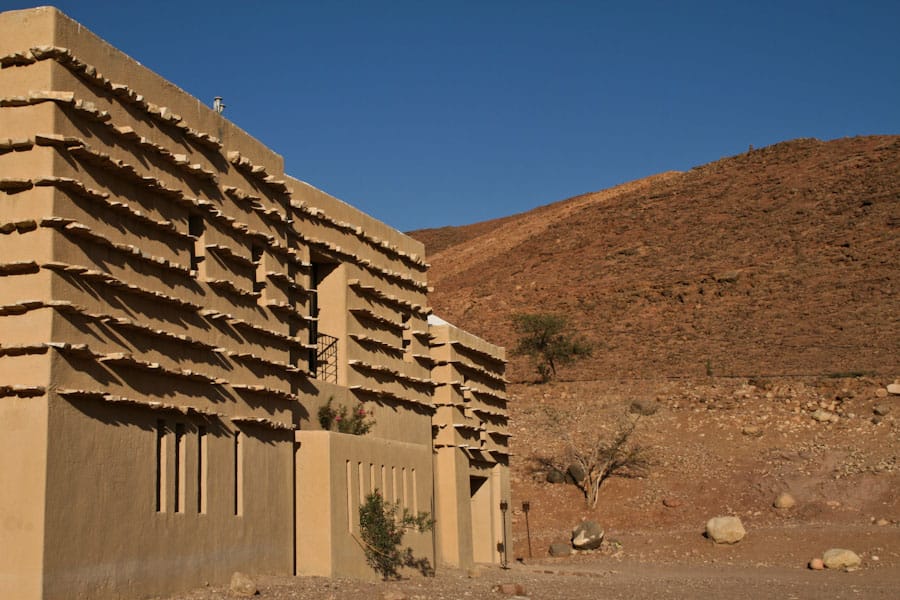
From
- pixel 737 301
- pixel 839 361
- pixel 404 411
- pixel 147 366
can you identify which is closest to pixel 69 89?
pixel 147 366

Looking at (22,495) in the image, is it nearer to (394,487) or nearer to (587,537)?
(394,487)

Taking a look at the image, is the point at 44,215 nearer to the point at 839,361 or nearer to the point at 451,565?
the point at 451,565

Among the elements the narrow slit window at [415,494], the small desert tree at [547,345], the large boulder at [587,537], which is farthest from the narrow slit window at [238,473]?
the small desert tree at [547,345]

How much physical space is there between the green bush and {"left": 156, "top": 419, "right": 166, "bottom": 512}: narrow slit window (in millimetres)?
5410

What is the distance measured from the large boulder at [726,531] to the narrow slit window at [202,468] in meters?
21.2

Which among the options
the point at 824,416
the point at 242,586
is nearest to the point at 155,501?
the point at 242,586

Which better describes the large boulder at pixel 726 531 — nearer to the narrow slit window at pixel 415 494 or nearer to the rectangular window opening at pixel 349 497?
the narrow slit window at pixel 415 494

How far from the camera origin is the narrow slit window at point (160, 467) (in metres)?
14.8

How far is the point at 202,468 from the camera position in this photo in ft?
52.0

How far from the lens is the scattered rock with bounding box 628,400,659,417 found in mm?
45844

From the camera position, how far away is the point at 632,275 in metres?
69.2

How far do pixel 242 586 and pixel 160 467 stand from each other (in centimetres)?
191

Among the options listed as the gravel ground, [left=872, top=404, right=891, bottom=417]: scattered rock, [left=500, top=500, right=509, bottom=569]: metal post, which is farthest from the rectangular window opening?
[left=872, top=404, right=891, bottom=417]: scattered rock

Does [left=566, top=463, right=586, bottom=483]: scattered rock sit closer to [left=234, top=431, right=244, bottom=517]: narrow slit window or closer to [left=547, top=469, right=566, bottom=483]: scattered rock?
[left=547, top=469, right=566, bottom=483]: scattered rock
